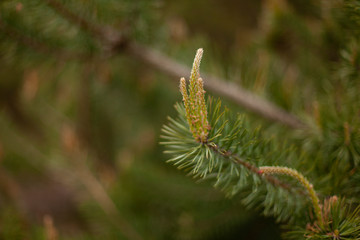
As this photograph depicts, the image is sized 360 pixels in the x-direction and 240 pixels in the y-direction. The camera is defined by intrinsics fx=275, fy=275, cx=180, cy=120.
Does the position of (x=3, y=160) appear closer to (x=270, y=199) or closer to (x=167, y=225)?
(x=167, y=225)

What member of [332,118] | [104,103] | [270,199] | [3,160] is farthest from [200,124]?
[3,160]

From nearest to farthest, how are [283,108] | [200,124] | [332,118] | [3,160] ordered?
[200,124]
[332,118]
[283,108]
[3,160]

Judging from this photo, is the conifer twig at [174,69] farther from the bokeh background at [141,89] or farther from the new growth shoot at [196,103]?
the new growth shoot at [196,103]

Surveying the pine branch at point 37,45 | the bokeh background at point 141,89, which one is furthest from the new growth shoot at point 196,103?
the pine branch at point 37,45

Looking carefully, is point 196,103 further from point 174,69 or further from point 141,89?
point 141,89

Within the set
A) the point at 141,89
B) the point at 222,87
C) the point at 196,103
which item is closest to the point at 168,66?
the point at 222,87

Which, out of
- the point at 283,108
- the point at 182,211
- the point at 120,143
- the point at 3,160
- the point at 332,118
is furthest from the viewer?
the point at 120,143

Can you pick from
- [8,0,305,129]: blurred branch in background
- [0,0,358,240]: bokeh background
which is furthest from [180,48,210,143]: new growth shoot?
[8,0,305,129]: blurred branch in background
